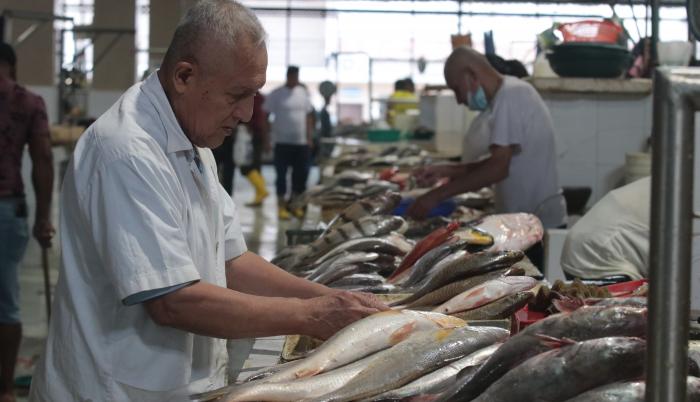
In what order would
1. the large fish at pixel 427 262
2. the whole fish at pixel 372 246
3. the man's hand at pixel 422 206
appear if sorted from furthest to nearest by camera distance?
the man's hand at pixel 422 206 < the whole fish at pixel 372 246 < the large fish at pixel 427 262

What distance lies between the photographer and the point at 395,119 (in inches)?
636

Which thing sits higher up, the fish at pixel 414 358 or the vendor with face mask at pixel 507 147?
the vendor with face mask at pixel 507 147

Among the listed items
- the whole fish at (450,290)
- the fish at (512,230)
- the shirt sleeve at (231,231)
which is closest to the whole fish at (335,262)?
the fish at (512,230)

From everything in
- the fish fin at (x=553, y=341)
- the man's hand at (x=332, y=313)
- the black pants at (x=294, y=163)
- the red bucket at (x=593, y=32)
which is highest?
the red bucket at (x=593, y=32)

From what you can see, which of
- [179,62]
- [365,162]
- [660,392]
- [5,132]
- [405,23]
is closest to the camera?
[660,392]

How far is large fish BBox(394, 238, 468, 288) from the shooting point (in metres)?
3.78

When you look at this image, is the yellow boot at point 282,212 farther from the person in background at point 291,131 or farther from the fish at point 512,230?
the fish at point 512,230

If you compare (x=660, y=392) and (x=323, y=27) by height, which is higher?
(x=323, y=27)

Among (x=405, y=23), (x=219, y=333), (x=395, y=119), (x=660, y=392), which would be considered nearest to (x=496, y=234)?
(x=219, y=333)

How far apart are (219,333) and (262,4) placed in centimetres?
2463

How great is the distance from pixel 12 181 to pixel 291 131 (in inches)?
357

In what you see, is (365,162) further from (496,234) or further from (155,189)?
(155,189)

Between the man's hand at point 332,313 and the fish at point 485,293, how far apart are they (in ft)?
1.76

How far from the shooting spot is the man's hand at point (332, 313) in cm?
262
